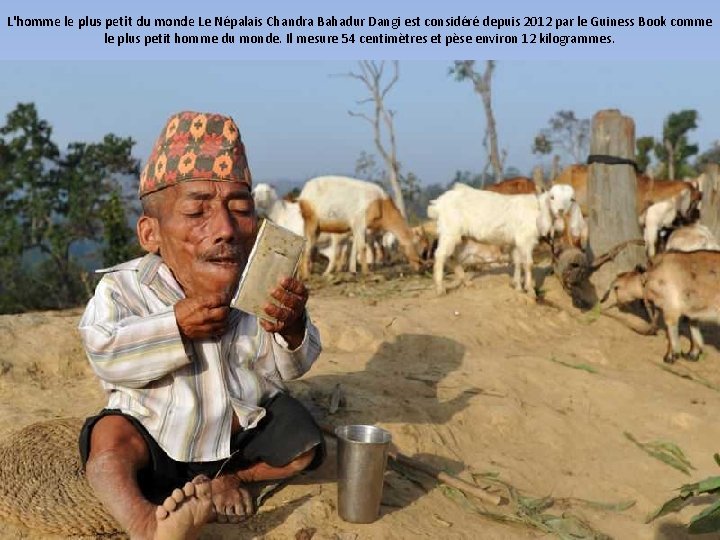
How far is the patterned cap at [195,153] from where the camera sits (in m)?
2.96

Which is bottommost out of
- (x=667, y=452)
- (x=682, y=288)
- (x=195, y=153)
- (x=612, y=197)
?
(x=667, y=452)

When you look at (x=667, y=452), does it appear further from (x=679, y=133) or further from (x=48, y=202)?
A: (x=679, y=133)

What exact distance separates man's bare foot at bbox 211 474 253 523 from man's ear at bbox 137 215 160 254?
100 cm

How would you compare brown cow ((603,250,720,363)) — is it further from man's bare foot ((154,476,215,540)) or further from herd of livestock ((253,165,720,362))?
man's bare foot ((154,476,215,540))

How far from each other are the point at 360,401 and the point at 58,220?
14908 millimetres

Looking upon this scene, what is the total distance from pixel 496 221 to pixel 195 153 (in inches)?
262

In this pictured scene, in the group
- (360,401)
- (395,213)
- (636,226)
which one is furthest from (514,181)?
(360,401)

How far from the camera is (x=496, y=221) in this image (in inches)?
362

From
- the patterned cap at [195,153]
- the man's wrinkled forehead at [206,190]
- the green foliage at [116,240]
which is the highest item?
the patterned cap at [195,153]

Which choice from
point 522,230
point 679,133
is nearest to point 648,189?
point 522,230

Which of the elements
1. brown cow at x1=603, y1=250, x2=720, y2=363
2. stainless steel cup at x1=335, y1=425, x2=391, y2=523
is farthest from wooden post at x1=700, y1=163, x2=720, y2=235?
stainless steel cup at x1=335, y1=425, x2=391, y2=523

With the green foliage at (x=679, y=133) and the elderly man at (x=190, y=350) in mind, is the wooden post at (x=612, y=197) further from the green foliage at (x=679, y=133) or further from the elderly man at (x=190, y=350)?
the green foliage at (x=679, y=133)

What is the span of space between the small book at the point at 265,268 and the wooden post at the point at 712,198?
8.37 meters

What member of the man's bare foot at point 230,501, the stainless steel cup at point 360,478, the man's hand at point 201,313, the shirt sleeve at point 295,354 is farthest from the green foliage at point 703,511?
the man's hand at point 201,313
